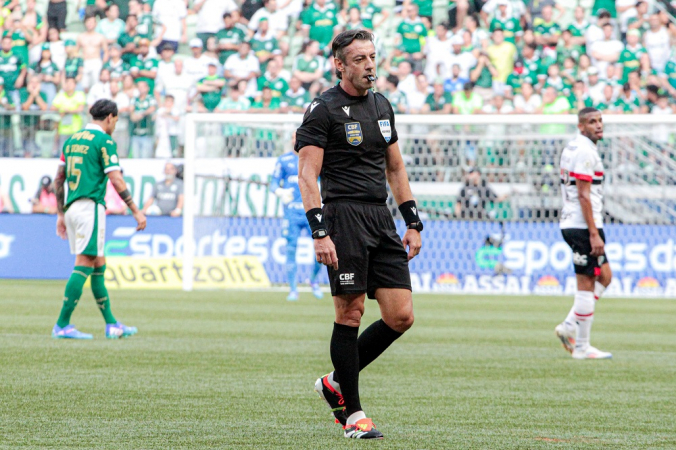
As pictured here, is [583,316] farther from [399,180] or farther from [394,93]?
[394,93]

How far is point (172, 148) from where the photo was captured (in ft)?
70.2

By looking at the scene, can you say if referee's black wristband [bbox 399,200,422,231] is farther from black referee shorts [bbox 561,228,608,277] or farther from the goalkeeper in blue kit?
the goalkeeper in blue kit

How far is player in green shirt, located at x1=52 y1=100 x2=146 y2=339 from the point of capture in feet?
32.6

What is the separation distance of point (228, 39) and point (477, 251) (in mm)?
9324

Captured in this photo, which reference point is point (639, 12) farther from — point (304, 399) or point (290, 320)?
point (304, 399)

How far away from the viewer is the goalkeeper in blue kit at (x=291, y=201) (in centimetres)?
1551

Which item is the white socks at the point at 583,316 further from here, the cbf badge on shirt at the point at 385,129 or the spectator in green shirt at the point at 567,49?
the spectator in green shirt at the point at 567,49

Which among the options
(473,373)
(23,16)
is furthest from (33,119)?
(473,373)

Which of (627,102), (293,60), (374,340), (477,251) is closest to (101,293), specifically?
(374,340)

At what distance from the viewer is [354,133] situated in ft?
17.5

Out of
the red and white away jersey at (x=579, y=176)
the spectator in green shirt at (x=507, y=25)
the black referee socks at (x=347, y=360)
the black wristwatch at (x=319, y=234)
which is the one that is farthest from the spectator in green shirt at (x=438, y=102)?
the black wristwatch at (x=319, y=234)

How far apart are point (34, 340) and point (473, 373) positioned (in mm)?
4315

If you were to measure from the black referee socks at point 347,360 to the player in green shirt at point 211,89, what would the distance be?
1839cm

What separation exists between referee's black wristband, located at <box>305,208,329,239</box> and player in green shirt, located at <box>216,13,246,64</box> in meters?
19.8
